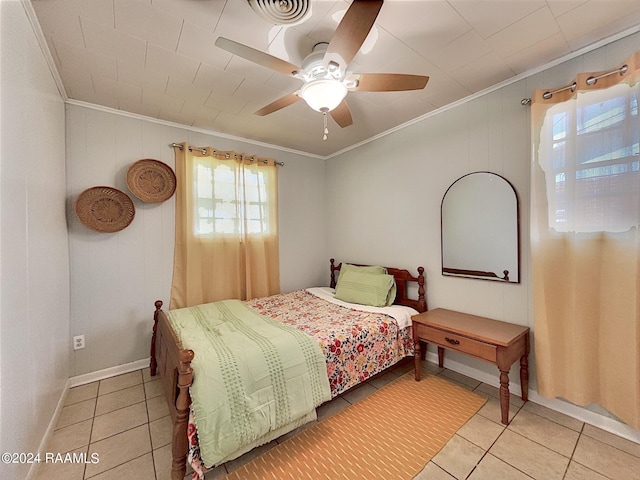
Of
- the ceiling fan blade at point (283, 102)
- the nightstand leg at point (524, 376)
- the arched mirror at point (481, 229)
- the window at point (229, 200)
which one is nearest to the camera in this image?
the ceiling fan blade at point (283, 102)

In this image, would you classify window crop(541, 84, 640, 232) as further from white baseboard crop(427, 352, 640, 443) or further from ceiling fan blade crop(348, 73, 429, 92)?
white baseboard crop(427, 352, 640, 443)

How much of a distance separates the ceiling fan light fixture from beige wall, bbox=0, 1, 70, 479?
1408 millimetres

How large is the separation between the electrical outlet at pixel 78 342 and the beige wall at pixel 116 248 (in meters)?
0.04

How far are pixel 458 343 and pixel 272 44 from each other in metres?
2.56

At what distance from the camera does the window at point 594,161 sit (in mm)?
1602

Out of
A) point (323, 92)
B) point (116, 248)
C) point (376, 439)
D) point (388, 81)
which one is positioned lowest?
point (376, 439)

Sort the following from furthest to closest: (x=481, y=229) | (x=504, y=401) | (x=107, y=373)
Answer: (x=107, y=373) < (x=481, y=229) < (x=504, y=401)

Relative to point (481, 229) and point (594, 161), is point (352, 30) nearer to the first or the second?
point (594, 161)

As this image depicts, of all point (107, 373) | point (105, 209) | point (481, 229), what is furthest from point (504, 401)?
point (105, 209)

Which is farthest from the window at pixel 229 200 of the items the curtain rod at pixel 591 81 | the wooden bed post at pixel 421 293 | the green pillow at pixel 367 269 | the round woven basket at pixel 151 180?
the curtain rod at pixel 591 81

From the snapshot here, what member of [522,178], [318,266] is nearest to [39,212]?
[318,266]

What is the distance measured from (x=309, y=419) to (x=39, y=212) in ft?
7.20

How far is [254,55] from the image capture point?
1421mm

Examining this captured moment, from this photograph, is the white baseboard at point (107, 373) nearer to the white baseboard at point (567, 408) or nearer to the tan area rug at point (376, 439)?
the tan area rug at point (376, 439)
